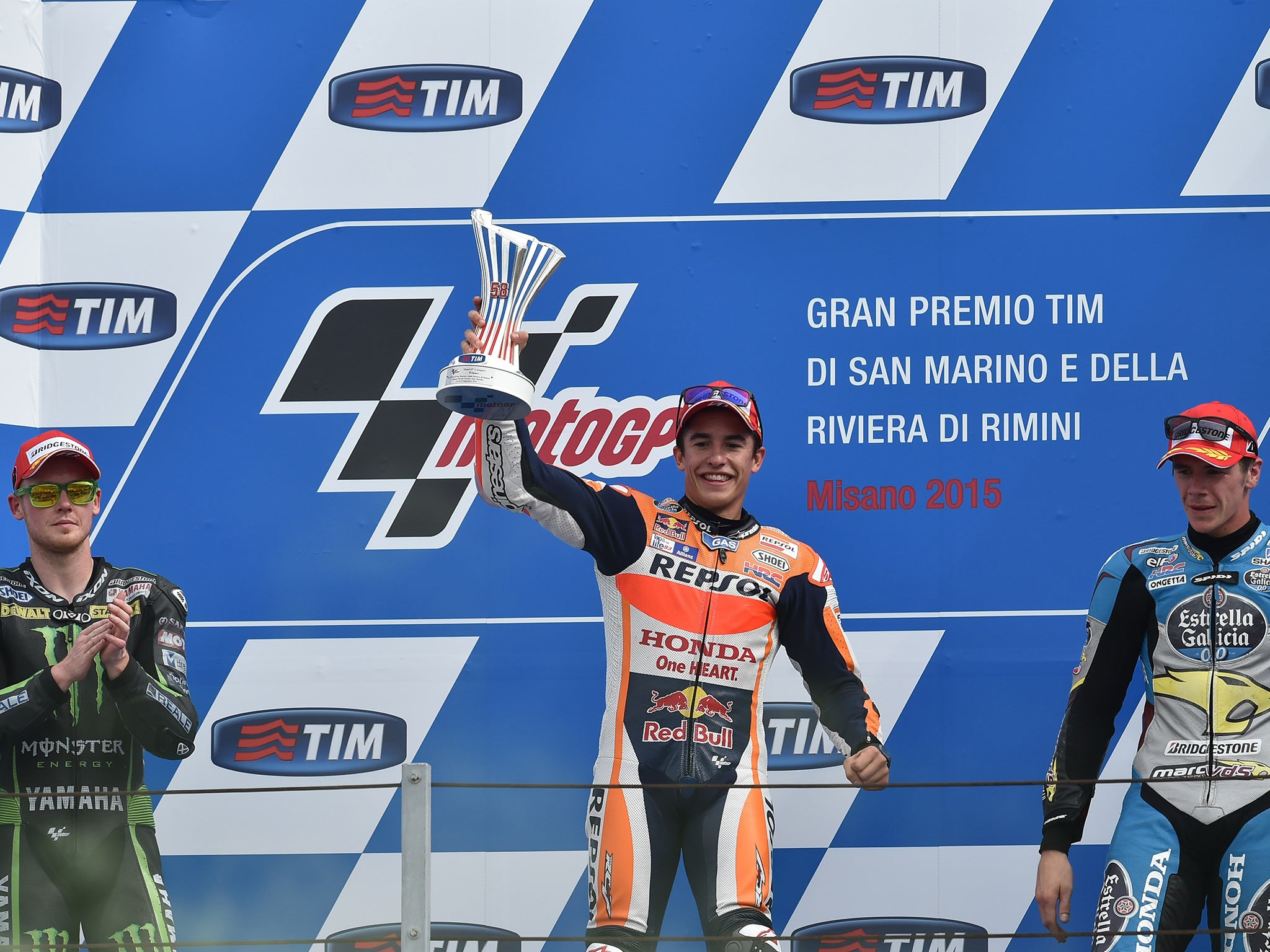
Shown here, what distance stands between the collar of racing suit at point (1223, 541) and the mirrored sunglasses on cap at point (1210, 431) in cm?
14

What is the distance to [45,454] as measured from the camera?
2.32 meters

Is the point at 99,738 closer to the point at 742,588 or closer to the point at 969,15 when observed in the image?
the point at 742,588

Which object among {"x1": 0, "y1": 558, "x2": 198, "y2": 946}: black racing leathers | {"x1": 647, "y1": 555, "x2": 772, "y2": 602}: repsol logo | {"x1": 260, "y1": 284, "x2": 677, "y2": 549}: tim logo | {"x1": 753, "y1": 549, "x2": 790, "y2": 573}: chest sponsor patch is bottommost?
{"x1": 0, "y1": 558, "x2": 198, "y2": 946}: black racing leathers

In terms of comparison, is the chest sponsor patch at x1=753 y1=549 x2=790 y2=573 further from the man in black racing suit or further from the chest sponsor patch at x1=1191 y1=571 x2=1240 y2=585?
the man in black racing suit

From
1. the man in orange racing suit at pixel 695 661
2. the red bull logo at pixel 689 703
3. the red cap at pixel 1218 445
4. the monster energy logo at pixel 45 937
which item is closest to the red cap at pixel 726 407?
the man in orange racing suit at pixel 695 661

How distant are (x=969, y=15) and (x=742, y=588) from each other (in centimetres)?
157

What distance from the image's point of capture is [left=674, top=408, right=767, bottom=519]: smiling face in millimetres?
2283

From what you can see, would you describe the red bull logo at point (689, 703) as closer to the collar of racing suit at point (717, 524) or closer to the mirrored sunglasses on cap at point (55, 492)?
the collar of racing suit at point (717, 524)

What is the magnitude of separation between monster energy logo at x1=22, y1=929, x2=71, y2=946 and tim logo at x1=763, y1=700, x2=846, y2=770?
5.06ft

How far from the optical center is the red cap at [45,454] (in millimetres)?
2320

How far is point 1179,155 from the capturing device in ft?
9.34

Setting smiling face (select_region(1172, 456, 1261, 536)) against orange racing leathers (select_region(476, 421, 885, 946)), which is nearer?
orange racing leathers (select_region(476, 421, 885, 946))

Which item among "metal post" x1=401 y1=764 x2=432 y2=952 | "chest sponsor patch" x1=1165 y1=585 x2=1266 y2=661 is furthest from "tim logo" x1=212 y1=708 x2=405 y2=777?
"chest sponsor patch" x1=1165 y1=585 x2=1266 y2=661

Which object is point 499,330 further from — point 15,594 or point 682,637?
point 15,594
